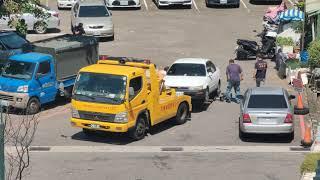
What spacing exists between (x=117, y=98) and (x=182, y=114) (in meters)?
3.75

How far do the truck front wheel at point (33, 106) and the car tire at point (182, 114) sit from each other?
16.1 feet

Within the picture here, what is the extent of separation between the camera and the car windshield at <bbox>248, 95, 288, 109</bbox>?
2069 cm

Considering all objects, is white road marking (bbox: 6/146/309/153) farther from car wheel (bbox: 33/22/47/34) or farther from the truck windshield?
car wheel (bbox: 33/22/47/34)

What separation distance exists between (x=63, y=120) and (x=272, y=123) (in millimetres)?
7229

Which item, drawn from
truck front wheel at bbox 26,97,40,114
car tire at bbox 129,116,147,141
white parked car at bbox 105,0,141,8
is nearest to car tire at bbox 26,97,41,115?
truck front wheel at bbox 26,97,40,114

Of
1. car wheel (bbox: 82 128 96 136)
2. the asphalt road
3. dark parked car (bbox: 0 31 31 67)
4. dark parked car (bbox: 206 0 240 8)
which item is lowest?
the asphalt road

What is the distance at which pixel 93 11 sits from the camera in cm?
3825

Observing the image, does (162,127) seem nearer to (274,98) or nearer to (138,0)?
(274,98)

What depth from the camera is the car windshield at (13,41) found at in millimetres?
28688

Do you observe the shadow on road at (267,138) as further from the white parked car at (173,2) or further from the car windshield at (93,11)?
the white parked car at (173,2)

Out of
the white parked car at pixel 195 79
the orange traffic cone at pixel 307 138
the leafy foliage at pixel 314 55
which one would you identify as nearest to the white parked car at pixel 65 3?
the white parked car at pixel 195 79

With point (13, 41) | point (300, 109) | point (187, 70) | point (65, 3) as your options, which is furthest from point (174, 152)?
point (65, 3)

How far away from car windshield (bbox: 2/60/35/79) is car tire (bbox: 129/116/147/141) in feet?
16.8

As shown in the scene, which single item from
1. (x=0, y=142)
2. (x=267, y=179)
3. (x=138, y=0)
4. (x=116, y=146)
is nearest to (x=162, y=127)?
(x=116, y=146)
